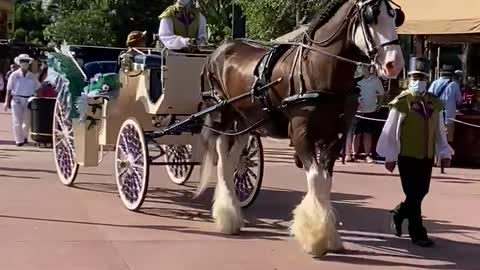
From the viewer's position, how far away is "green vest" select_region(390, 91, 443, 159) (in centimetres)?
854

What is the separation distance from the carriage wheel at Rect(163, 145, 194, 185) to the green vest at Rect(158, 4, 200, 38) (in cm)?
167

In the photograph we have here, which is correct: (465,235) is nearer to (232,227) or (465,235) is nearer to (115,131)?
(232,227)

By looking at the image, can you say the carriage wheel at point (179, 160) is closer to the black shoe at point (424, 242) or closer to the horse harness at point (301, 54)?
the horse harness at point (301, 54)

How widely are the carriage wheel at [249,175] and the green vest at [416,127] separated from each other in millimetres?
2157

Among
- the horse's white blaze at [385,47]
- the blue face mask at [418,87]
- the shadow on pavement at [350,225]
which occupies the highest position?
the horse's white blaze at [385,47]

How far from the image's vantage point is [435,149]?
865 cm

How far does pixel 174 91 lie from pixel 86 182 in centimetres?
298

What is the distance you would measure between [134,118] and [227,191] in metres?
1.78

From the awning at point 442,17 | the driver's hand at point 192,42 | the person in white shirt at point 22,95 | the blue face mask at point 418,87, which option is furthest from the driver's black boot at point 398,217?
the person in white shirt at point 22,95

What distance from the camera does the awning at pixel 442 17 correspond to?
1697 cm

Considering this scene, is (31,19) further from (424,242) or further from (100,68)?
(424,242)

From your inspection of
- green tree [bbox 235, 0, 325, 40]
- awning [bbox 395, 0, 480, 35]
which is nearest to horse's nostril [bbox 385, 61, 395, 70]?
awning [bbox 395, 0, 480, 35]

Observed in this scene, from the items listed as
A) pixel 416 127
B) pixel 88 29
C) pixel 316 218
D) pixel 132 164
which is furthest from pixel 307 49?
pixel 88 29

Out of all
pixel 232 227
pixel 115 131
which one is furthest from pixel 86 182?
pixel 232 227
